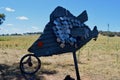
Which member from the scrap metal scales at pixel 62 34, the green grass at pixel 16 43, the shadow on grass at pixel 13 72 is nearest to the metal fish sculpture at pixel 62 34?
the scrap metal scales at pixel 62 34

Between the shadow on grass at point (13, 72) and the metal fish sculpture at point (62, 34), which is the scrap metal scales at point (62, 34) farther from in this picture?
the shadow on grass at point (13, 72)

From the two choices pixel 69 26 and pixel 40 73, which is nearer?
pixel 69 26

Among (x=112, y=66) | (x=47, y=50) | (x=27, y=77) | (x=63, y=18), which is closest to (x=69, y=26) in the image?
(x=63, y=18)

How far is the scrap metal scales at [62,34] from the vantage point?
1109 centimetres

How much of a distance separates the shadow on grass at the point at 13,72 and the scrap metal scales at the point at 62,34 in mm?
1924

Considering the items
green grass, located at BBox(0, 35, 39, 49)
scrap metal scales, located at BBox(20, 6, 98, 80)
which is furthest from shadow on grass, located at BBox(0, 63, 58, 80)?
green grass, located at BBox(0, 35, 39, 49)

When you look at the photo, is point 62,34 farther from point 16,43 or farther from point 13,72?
point 16,43

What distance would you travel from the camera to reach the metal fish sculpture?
1109 centimetres

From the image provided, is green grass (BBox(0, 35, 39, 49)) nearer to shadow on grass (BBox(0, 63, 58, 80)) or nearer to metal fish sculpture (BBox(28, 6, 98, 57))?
shadow on grass (BBox(0, 63, 58, 80))

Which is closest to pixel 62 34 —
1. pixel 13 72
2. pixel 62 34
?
pixel 62 34

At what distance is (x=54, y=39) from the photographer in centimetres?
1130

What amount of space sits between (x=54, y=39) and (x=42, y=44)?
50 centimetres

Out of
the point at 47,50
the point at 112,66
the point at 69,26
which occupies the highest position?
the point at 69,26

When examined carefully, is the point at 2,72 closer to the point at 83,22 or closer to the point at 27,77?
the point at 27,77
